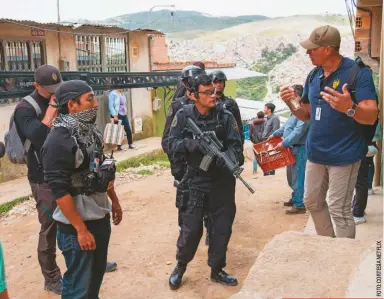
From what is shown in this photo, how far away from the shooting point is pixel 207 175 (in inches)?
157

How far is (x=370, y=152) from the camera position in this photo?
185 inches

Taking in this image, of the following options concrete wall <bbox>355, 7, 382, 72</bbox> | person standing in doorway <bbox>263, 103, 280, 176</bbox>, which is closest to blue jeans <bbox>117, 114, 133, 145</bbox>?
person standing in doorway <bbox>263, 103, 280, 176</bbox>

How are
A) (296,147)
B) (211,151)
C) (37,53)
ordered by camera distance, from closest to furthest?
(211,151)
(296,147)
(37,53)

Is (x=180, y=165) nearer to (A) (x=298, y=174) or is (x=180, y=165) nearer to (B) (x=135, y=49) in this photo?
(A) (x=298, y=174)

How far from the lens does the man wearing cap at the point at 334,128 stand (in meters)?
3.34

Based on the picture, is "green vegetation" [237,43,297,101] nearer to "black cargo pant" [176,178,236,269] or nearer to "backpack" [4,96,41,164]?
"black cargo pant" [176,178,236,269]

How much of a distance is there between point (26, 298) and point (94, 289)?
4.46 ft

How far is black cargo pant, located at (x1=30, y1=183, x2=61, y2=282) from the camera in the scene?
13.3 feet

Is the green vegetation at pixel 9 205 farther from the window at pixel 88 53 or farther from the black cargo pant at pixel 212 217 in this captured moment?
the window at pixel 88 53

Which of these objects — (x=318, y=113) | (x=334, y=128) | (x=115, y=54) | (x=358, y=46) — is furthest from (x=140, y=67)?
(x=334, y=128)

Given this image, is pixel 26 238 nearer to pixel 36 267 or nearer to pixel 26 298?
pixel 36 267

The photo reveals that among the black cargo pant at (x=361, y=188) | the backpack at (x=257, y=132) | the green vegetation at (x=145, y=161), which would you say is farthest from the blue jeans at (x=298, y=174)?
the green vegetation at (x=145, y=161)

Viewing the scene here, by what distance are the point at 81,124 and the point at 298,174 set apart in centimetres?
375

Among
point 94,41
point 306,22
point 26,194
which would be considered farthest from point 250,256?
point 306,22
